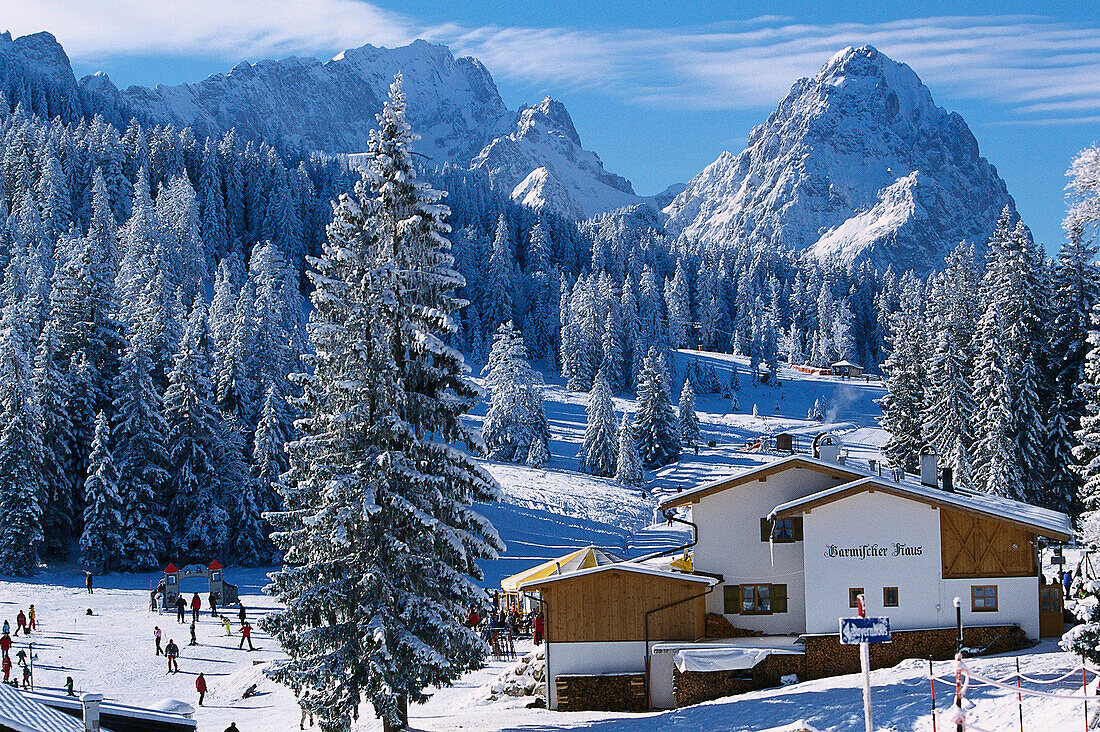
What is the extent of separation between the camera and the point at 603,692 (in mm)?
26750

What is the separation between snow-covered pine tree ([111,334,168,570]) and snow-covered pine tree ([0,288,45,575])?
158 inches

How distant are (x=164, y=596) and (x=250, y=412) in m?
21.2

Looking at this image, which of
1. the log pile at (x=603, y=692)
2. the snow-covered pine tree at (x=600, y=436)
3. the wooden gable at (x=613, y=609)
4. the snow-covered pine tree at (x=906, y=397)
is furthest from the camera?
the snow-covered pine tree at (x=600, y=436)

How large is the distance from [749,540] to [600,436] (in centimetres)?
5773

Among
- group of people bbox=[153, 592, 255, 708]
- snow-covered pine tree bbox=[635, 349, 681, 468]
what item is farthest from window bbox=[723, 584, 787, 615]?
snow-covered pine tree bbox=[635, 349, 681, 468]

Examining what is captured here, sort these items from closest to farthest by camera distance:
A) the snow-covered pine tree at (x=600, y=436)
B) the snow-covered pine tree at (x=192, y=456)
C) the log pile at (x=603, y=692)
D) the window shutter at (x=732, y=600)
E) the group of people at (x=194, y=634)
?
the log pile at (x=603, y=692) → the window shutter at (x=732, y=600) → the group of people at (x=194, y=634) → the snow-covered pine tree at (x=192, y=456) → the snow-covered pine tree at (x=600, y=436)

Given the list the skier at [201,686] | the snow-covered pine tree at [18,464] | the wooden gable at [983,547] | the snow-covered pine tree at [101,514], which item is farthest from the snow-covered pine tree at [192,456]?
the wooden gable at [983,547]

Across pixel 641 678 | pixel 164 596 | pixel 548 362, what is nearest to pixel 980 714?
pixel 641 678

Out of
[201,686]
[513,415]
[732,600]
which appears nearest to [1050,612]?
[732,600]

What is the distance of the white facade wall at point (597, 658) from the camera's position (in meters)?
26.9

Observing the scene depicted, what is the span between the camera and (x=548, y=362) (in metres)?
144

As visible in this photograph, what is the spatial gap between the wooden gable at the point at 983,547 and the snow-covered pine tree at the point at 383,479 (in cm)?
1162

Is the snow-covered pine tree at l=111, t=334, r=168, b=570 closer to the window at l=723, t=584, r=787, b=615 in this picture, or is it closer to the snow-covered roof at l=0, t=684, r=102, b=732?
the window at l=723, t=584, r=787, b=615

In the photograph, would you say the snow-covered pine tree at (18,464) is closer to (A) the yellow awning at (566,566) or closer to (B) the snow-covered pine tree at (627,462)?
(A) the yellow awning at (566,566)
